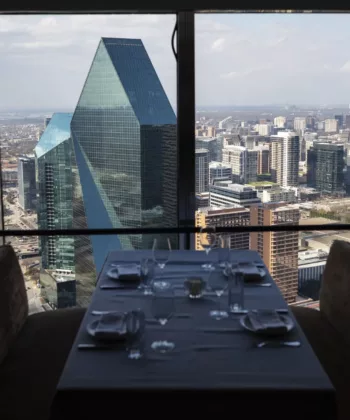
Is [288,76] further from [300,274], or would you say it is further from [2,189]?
[2,189]

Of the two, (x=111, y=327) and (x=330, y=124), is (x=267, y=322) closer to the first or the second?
(x=111, y=327)

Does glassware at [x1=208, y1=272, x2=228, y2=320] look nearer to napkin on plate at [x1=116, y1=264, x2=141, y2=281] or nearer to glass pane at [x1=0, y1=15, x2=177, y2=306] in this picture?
napkin on plate at [x1=116, y1=264, x2=141, y2=281]

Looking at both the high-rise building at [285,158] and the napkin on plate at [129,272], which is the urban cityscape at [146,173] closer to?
the high-rise building at [285,158]

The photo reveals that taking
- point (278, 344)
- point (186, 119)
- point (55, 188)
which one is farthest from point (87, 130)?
point (278, 344)

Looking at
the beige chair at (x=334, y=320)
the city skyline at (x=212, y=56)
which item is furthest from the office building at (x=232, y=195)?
the beige chair at (x=334, y=320)

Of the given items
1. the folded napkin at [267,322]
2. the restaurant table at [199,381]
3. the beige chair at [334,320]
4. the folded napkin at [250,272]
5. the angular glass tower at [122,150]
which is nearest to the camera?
the restaurant table at [199,381]

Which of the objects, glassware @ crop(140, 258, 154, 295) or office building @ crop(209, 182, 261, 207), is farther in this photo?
office building @ crop(209, 182, 261, 207)

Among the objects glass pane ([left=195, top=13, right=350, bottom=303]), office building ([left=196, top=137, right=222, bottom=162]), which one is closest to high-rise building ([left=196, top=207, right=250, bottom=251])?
glass pane ([left=195, top=13, right=350, bottom=303])
